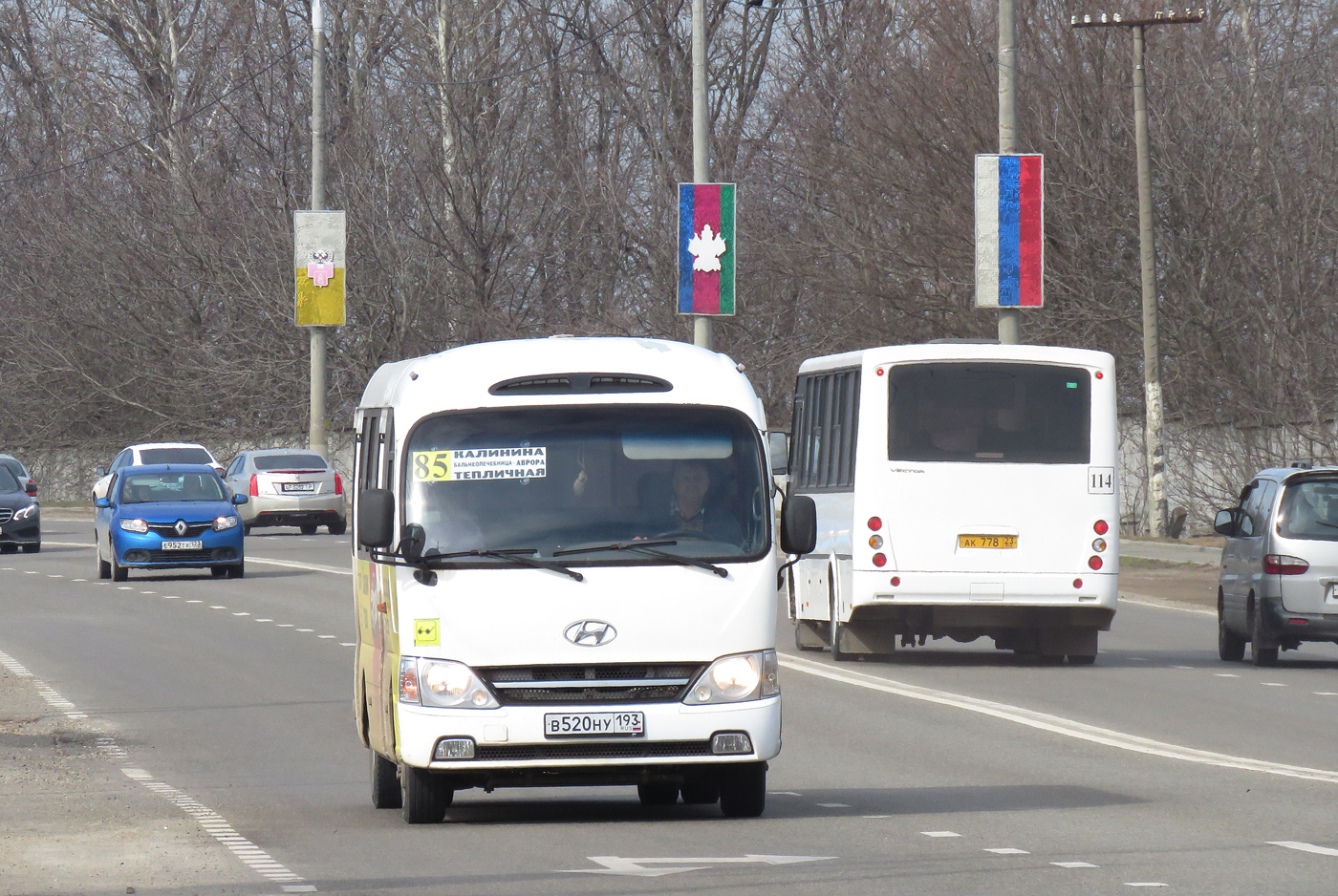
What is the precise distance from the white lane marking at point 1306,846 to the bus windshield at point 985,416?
376 inches

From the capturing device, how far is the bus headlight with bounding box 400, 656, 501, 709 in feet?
32.7

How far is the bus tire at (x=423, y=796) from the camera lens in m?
10.3

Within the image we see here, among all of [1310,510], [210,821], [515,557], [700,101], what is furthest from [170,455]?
[515,557]

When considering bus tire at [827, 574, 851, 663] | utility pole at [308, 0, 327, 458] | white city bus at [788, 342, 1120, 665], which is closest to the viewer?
white city bus at [788, 342, 1120, 665]

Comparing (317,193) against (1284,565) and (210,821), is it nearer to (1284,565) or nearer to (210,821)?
(1284,565)

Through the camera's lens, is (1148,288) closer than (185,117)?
Yes

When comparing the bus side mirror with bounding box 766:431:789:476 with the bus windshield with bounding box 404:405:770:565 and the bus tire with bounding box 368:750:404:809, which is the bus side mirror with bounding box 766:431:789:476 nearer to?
the bus tire with bounding box 368:750:404:809

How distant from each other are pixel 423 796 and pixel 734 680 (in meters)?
1.49

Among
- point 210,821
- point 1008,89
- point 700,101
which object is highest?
point 700,101

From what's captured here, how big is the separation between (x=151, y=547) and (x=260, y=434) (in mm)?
29665

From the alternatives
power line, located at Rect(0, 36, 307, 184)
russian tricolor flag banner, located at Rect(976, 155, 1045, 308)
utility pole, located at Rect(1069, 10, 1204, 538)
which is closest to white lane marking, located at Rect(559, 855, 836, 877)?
russian tricolor flag banner, located at Rect(976, 155, 1045, 308)

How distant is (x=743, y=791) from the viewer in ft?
34.8

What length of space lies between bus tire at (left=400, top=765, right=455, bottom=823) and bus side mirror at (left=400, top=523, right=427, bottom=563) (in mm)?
917

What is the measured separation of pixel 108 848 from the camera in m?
9.71
